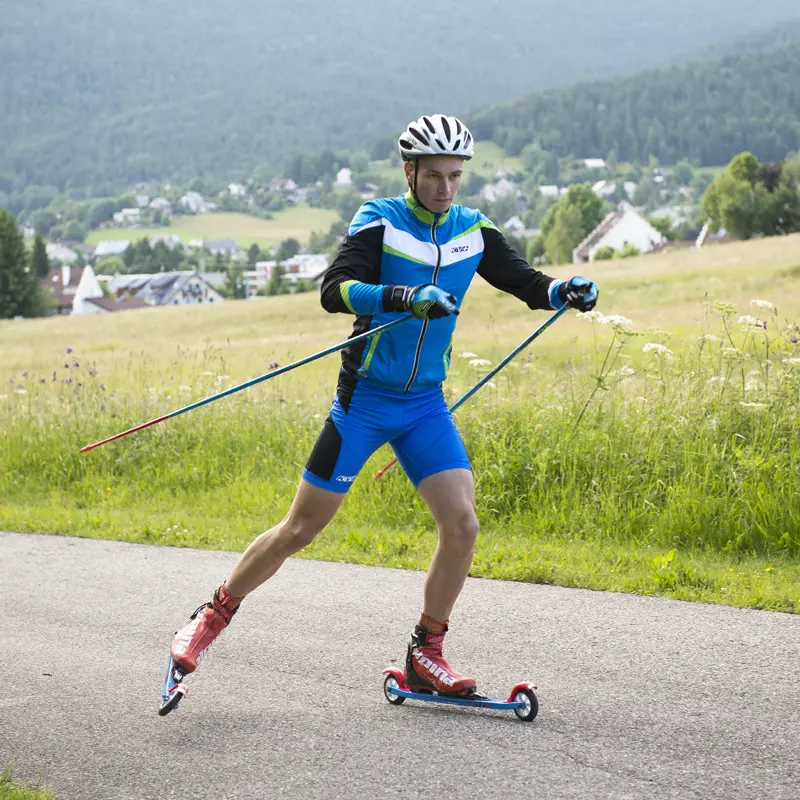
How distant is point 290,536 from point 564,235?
396ft

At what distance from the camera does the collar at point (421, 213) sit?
14.9 feet

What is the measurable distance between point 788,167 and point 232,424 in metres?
87.6

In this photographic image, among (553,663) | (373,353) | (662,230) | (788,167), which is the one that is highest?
(373,353)

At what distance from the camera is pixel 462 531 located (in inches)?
180

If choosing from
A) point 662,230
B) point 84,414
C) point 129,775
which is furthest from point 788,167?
point 129,775

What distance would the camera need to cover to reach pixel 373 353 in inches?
178

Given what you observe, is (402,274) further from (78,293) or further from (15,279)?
(78,293)

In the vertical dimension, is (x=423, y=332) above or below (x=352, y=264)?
below

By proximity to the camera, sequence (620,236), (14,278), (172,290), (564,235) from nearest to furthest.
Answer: (14,278) → (564,235) → (620,236) → (172,290)

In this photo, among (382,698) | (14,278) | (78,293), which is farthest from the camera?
(78,293)

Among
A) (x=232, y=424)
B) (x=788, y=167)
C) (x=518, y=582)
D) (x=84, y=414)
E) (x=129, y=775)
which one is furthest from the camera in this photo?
(x=788, y=167)

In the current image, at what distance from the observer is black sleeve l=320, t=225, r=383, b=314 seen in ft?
14.4

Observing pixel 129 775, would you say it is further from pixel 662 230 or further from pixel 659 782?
pixel 662 230

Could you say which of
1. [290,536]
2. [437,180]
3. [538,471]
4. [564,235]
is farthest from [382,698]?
[564,235]
